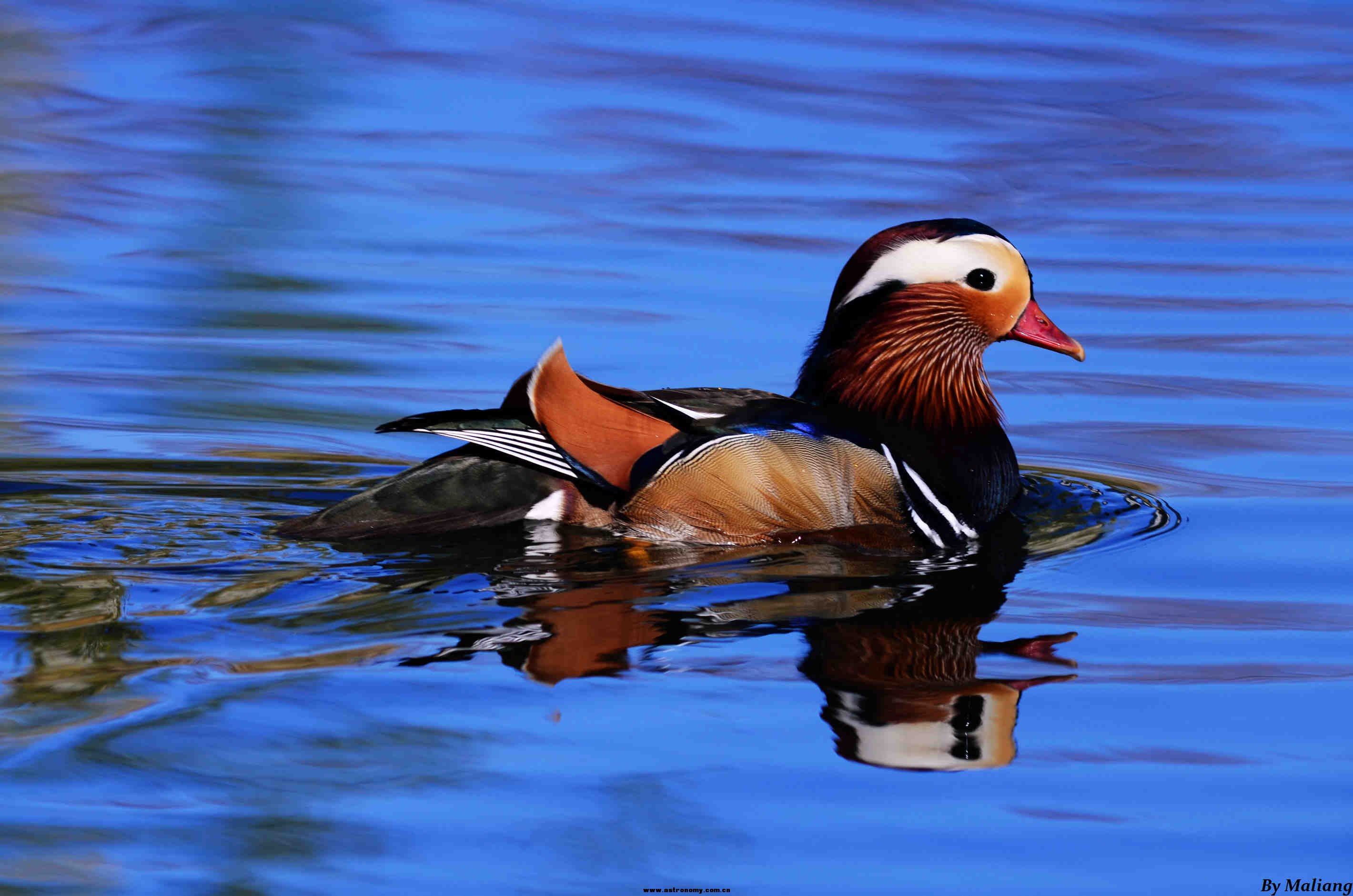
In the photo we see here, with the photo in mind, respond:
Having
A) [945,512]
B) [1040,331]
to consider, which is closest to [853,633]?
[945,512]

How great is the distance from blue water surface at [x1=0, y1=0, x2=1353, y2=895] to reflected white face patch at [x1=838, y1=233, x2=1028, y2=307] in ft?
2.56

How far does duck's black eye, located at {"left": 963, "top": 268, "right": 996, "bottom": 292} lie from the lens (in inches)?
243

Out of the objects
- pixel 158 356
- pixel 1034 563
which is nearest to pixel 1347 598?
pixel 1034 563

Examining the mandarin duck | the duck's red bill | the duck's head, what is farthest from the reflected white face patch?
the mandarin duck

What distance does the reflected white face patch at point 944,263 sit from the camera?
6.08m

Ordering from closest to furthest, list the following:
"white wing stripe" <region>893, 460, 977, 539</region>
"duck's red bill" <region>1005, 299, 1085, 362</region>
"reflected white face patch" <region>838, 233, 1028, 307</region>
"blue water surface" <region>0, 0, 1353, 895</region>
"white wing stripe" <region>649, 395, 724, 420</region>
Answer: "blue water surface" <region>0, 0, 1353, 895</region> < "white wing stripe" <region>649, 395, 724, 420</region> < "white wing stripe" <region>893, 460, 977, 539</region> < "reflected white face patch" <region>838, 233, 1028, 307</region> < "duck's red bill" <region>1005, 299, 1085, 362</region>

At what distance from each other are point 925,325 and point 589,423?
136 cm

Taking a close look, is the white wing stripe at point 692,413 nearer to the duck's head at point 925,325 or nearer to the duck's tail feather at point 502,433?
the duck's tail feather at point 502,433

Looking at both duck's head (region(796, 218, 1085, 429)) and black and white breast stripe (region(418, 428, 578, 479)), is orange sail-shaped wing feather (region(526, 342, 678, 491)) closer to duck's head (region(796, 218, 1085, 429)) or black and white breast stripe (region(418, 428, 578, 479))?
black and white breast stripe (region(418, 428, 578, 479))

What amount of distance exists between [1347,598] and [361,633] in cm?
273

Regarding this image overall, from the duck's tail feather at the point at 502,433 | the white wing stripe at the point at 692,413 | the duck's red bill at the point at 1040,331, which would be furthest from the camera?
the duck's red bill at the point at 1040,331

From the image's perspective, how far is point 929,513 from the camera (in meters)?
5.64

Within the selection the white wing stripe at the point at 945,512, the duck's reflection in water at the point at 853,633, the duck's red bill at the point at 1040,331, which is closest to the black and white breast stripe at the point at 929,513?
the white wing stripe at the point at 945,512

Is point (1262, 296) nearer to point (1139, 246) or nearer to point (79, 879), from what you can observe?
point (1139, 246)
